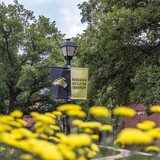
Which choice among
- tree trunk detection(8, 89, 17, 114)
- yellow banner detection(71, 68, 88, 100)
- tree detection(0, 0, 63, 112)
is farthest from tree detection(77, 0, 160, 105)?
tree trunk detection(8, 89, 17, 114)

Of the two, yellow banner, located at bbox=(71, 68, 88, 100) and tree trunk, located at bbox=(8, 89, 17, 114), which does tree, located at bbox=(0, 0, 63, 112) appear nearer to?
tree trunk, located at bbox=(8, 89, 17, 114)

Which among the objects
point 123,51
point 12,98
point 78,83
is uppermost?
point 123,51

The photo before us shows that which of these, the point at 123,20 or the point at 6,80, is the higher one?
the point at 123,20

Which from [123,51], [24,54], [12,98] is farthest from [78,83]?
[12,98]

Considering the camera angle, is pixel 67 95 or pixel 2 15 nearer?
pixel 67 95

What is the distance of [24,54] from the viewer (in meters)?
14.9

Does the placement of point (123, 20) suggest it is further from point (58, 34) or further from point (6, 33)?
point (58, 34)

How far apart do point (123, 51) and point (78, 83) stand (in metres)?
3.10

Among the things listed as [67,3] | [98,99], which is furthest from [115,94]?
[67,3]

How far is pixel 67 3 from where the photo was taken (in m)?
11.3

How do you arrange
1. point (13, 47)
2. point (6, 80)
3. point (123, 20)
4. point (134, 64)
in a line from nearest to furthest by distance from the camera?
point (123, 20), point (134, 64), point (6, 80), point (13, 47)

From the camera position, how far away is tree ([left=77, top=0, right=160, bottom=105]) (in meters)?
6.27

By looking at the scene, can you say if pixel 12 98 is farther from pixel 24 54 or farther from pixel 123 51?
pixel 123 51

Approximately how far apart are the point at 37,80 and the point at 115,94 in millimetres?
6959
